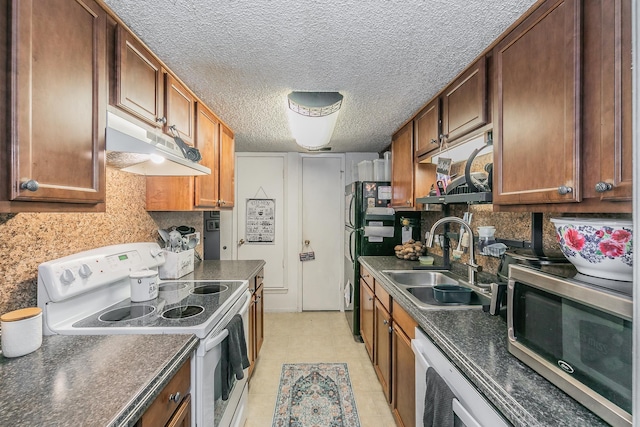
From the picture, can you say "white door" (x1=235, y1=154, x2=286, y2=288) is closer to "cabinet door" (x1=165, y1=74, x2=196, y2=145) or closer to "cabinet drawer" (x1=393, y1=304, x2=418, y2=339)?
"cabinet door" (x1=165, y1=74, x2=196, y2=145)

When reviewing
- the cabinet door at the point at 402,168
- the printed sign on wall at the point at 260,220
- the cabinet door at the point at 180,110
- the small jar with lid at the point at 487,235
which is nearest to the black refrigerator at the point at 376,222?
the cabinet door at the point at 402,168

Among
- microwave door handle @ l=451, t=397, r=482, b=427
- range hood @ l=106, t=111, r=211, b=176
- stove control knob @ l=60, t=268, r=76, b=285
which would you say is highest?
range hood @ l=106, t=111, r=211, b=176

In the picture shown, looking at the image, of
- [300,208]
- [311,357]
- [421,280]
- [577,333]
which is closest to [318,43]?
[577,333]

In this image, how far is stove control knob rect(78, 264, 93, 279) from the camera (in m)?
1.32

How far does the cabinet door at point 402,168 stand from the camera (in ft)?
8.19

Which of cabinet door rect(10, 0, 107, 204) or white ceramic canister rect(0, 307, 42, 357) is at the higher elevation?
cabinet door rect(10, 0, 107, 204)

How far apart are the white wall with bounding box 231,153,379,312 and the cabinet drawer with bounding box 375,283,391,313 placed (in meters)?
1.84

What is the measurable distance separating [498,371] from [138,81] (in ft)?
6.05

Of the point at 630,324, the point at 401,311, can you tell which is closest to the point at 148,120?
the point at 401,311

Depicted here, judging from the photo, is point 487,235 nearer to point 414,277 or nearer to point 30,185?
point 414,277

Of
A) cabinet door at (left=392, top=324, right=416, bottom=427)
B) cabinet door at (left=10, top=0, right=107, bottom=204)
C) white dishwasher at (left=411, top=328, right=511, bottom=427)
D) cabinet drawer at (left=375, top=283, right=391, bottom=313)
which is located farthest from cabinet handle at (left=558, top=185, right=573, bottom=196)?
cabinet door at (left=10, top=0, right=107, bottom=204)

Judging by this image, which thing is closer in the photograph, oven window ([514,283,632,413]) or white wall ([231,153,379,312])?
oven window ([514,283,632,413])

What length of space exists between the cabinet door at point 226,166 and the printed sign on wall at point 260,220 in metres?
1.18

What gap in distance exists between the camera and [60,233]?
1.35 metres
